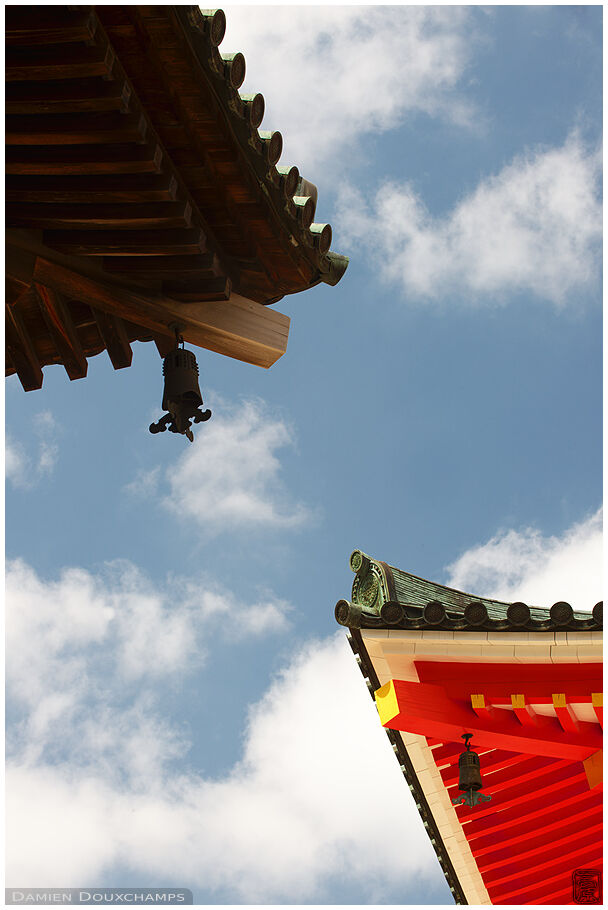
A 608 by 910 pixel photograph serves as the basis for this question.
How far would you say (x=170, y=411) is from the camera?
5781 millimetres

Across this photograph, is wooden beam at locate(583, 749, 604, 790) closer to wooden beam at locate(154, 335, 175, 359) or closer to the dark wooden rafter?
the dark wooden rafter

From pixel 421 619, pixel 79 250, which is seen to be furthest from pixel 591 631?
pixel 79 250

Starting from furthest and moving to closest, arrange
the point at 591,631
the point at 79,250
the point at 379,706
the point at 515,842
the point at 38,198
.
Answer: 1. the point at 515,842
2. the point at 379,706
3. the point at 591,631
4. the point at 79,250
5. the point at 38,198

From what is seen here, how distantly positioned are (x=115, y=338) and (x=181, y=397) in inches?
30.7

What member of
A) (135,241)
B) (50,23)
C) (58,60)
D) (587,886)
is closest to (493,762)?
(587,886)

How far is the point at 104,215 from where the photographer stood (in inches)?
203

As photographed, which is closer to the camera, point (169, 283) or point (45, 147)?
point (45, 147)

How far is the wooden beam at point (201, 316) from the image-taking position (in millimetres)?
5625

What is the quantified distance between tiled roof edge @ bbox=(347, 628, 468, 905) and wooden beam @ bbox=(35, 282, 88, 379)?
7.50 feet

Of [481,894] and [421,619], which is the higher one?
[421,619]

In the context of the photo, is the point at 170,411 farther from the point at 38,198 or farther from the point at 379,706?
the point at 379,706

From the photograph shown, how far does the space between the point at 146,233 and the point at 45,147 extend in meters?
0.69

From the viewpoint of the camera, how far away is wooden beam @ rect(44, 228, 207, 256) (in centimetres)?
534

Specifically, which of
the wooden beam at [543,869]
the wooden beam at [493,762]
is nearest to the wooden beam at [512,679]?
the wooden beam at [493,762]
